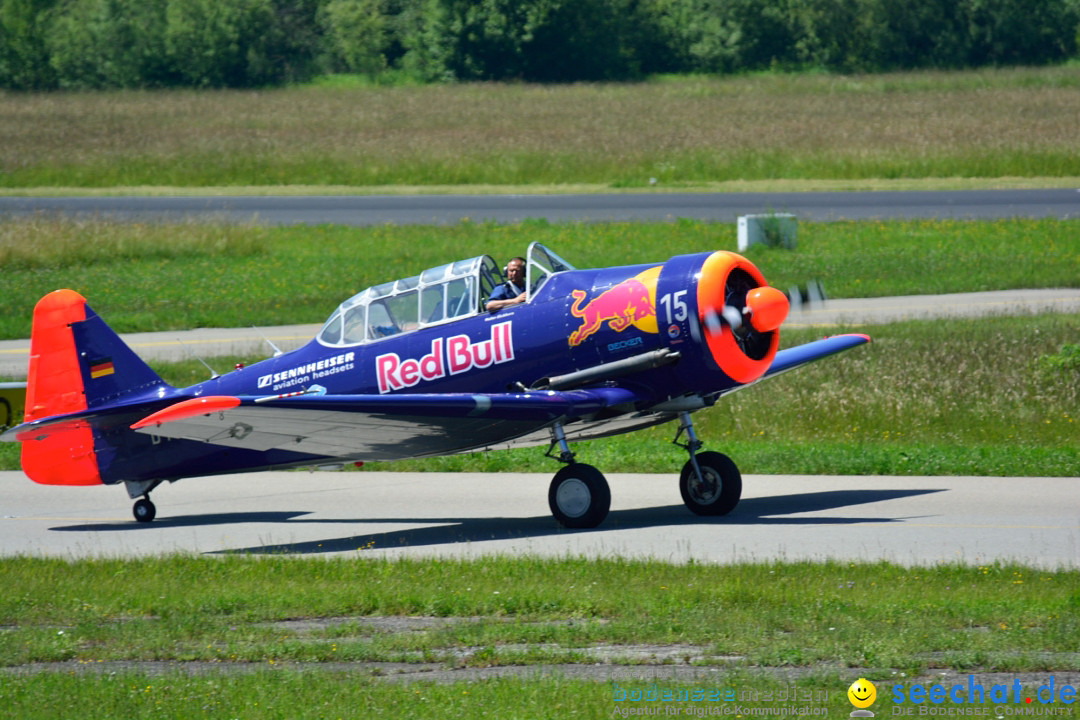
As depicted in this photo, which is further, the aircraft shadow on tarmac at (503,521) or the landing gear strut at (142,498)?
the landing gear strut at (142,498)

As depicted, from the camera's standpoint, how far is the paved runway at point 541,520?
32.4 feet

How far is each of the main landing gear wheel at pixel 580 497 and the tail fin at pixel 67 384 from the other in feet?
14.0

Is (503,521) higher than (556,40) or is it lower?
lower

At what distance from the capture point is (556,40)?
8131 centimetres

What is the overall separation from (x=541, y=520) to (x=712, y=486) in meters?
1.62

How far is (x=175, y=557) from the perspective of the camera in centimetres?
995

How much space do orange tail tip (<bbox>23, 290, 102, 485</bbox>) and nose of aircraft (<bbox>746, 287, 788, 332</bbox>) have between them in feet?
20.9

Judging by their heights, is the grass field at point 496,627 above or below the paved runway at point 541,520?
above

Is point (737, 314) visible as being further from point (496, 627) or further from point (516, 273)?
point (496, 627)

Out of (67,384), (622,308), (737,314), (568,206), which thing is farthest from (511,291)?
(568,206)

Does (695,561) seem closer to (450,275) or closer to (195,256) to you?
(450,275)

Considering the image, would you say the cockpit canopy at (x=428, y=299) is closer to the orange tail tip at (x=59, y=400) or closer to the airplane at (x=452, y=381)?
the airplane at (x=452, y=381)

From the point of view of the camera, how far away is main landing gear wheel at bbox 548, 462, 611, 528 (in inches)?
426

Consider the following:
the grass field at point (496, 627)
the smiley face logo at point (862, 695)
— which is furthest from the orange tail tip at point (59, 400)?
the smiley face logo at point (862, 695)
